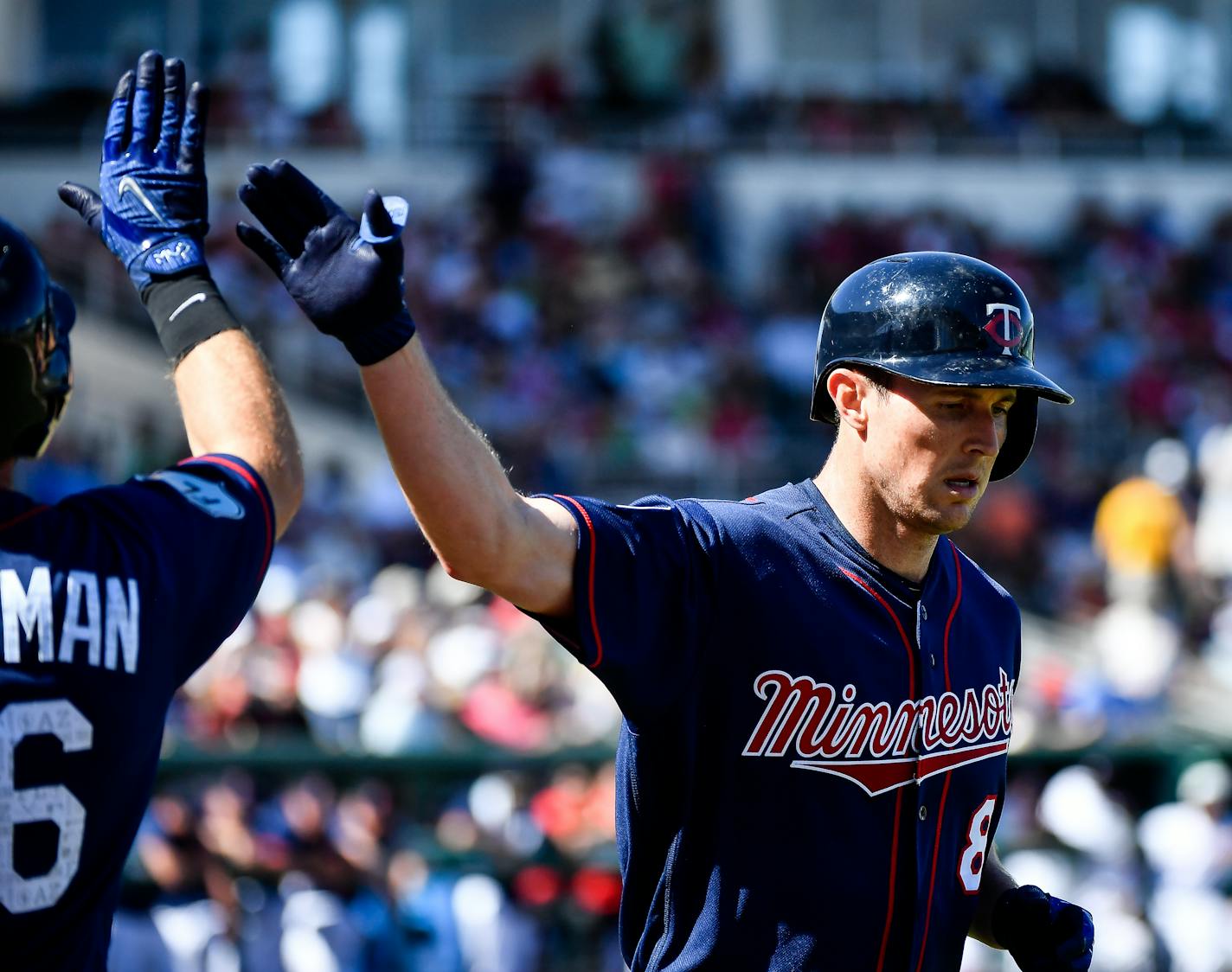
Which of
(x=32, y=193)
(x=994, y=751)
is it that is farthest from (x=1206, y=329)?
(x=994, y=751)

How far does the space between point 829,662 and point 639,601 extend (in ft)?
1.22

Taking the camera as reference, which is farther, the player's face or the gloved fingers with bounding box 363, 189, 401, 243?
the player's face

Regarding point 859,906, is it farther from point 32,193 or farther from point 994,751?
point 32,193

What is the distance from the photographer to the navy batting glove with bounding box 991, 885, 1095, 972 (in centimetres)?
298

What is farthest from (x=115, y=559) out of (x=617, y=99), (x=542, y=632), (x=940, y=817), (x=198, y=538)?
(x=617, y=99)

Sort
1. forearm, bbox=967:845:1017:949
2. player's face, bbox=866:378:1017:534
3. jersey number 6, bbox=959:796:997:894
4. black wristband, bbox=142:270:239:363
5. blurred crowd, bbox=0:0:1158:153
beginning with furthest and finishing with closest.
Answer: blurred crowd, bbox=0:0:1158:153 → forearm, bbox=967:845:1017:949 → jersey number 6, bbox=959:796:997:894 → player's face, bbox=866:378:1017:534 → black wristband, bbox=142:270:239:363

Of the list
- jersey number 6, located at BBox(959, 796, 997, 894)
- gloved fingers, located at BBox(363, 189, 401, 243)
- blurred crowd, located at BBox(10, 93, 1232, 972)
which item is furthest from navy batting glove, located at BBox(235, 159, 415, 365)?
blurred crowd, located at BBox(10, 93, 1232, 972)

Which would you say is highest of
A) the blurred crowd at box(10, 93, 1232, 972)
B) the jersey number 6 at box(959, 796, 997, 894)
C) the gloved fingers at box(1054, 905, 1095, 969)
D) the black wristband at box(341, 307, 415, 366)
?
the black wristband at box(341, 307, 415, 366)

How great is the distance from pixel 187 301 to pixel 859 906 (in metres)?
1.40

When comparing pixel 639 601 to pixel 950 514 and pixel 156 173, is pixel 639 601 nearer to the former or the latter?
pixel 950 514

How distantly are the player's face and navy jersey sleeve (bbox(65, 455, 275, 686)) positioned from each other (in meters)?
1.04

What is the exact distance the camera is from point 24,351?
2.26 meters

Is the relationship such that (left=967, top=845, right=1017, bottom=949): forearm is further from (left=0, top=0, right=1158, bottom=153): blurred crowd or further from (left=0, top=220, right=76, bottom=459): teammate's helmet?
(left=0, top=0, right=1158, bottom=153): blurred crowd

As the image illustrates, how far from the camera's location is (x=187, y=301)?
104 inches
